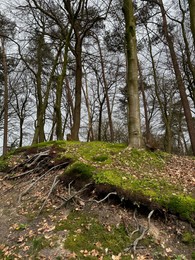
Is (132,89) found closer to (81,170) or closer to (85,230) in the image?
(81,170)

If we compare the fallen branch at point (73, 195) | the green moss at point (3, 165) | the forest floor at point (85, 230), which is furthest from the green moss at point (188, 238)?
the green moss at point (3, 165)

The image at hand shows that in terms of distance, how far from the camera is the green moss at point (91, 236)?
Answer: 11.3 ft

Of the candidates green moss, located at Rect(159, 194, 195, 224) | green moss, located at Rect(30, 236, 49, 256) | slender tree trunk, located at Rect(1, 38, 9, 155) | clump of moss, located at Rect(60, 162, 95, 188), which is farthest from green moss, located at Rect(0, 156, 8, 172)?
slender tree trunk, located at Rect(1, 38, 9, 155)

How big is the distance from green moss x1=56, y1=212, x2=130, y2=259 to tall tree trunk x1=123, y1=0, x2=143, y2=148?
2715mm

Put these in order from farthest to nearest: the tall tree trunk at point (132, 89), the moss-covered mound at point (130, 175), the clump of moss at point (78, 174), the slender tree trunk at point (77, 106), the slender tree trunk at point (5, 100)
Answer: the slender tree trunk at point (5, 100) → the slender tree trunk at point (77, 106) → the tall tree trunk at point (132, 89) → the clump of moss at point (78, 174) → the moss-covered mound at point (130, 175)

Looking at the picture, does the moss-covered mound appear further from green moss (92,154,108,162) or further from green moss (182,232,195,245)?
green moss (182,232,195,245)

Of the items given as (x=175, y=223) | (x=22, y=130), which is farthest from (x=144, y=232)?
(x=22, y=130)

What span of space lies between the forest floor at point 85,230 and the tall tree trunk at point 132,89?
1.73 meters

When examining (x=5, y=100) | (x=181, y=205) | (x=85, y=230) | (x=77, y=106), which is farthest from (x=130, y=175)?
(x=5, y=100)

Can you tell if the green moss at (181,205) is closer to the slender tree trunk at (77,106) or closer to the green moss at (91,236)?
the green moss at (91,236)

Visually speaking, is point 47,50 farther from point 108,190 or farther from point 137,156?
point 108,190

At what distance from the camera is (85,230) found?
12.4ft

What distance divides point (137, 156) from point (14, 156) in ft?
11.5

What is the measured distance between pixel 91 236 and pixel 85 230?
159mm
